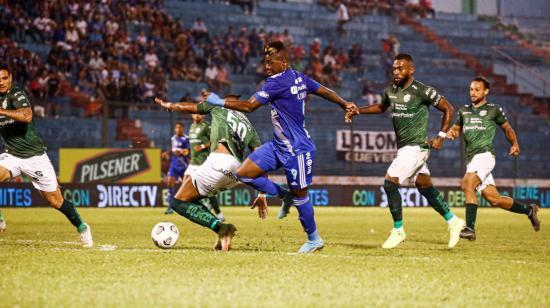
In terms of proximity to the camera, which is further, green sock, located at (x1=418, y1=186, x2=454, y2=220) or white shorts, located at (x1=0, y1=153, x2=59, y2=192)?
green sock, located at (x1=418, y1=186, x2=454, y2=220)

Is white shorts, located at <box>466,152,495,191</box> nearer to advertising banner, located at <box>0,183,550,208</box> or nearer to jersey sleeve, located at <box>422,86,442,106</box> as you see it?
jersey sleeve, located at <box>422,86,442,106</box>

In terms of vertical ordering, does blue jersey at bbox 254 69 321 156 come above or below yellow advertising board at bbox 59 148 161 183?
above

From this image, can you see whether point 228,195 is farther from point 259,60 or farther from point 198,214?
point 198,214

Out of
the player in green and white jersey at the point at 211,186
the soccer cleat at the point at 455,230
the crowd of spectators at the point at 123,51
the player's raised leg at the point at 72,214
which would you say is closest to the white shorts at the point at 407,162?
the soccer cleat at the point at 455,230

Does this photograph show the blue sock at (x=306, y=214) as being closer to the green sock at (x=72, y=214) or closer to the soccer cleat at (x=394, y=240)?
the soccer cleat at (x=394, y=240)

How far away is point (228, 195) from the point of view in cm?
3034

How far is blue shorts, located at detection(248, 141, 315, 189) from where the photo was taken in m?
11.4

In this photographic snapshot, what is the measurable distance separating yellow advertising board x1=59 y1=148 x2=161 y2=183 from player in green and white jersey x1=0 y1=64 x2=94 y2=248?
15710 mm

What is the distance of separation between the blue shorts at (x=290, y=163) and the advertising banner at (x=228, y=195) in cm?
1754

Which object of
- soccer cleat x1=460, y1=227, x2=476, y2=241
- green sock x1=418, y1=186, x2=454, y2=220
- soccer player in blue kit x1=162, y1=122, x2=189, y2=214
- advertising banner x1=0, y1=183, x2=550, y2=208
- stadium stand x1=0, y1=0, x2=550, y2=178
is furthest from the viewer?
stadium stand x1=0, y1=0, x2=550, y2=178

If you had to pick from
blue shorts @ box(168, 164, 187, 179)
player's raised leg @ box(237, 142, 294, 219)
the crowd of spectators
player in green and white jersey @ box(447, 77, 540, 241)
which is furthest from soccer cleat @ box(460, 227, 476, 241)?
the crowd of spectators

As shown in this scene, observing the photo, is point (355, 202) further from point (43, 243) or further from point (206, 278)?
point (206, 278)

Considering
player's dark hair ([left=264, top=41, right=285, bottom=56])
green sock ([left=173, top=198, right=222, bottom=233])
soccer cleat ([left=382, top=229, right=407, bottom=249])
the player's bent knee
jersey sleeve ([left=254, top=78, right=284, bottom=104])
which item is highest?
player's dark hair ([left=264, top=41, right=285, bottom=56])

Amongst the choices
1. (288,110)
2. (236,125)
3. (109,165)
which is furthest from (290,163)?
(109,165)
